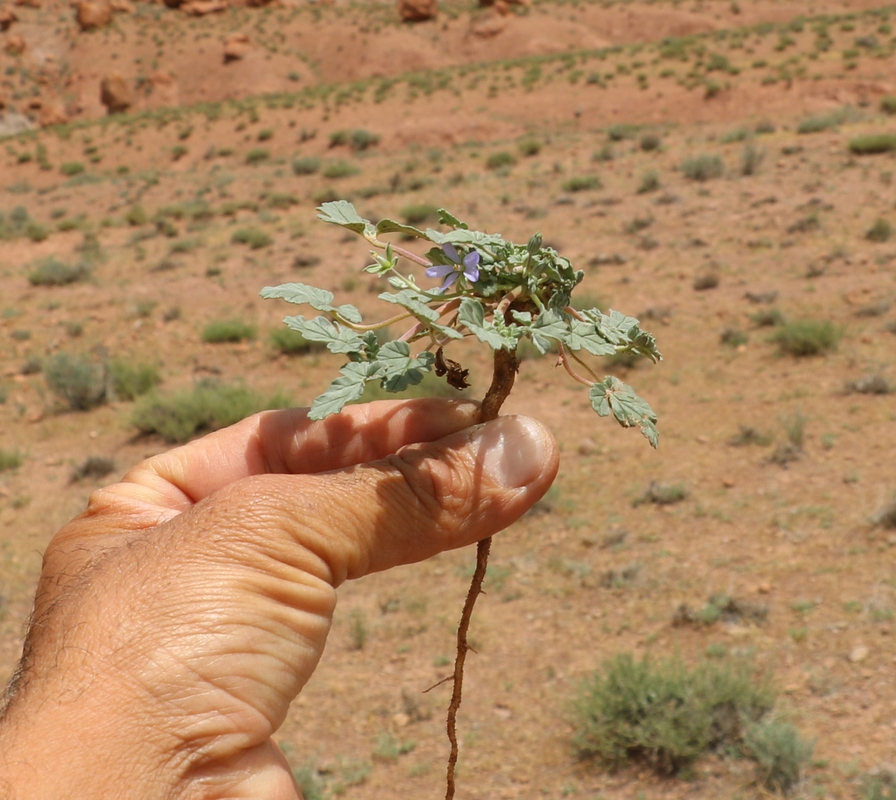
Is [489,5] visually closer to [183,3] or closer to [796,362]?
[183,3]

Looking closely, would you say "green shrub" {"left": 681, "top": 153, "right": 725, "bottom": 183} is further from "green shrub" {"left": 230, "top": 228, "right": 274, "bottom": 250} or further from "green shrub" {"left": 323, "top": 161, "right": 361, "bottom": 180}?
"green shrub" {"left": 323, "top": 161, "right": 361, "bottom": 180}

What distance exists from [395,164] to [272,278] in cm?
1056

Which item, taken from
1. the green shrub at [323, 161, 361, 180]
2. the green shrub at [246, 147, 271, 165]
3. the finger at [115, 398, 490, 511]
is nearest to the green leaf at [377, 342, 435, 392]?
the finger at [115, 398, 490, 511]

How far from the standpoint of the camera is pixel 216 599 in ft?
5.57

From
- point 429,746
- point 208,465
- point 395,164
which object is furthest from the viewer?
point 395,164

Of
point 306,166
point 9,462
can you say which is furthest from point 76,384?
point 306,166

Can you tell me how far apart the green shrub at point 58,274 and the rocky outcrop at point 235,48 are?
3739 centimetres

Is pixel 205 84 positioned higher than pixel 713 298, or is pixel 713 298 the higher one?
pixel 713 298

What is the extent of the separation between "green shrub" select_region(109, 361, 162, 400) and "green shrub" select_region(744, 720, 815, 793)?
25.4ft

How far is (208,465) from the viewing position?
2377mm

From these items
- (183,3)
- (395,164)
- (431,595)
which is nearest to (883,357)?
(431,595)

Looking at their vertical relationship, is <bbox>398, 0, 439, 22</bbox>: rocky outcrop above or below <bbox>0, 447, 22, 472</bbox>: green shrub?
below

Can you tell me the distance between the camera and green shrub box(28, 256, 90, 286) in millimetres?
13711

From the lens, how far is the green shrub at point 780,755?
3.74 metres
